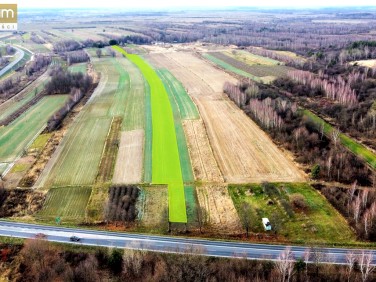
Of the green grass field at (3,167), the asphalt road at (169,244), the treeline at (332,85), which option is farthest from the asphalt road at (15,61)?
the asphalt road at (169,244)

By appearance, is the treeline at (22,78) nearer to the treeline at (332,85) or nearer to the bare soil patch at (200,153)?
the bare soil patch at (200,153)

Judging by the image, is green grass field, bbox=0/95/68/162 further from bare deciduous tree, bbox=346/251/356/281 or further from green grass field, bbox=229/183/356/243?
bare deciduous tree, bbox=346/251/356/281

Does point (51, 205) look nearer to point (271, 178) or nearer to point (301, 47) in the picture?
point (271, 178)

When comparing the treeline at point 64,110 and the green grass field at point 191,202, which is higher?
the treeline at point 64,110

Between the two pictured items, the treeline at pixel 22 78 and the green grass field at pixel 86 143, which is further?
the treeline at pixel 22 78

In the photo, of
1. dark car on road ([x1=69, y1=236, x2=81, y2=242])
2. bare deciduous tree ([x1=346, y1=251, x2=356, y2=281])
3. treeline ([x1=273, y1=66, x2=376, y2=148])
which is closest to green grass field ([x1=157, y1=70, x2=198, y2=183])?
dark car on road ([x1=69, y1=236, x2=81, y2=242])

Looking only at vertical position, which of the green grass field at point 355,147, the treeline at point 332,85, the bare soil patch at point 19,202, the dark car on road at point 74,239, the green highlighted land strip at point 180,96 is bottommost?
the dark car on road at point 74,239

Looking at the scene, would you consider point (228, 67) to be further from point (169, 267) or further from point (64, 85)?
point (169, 267)
